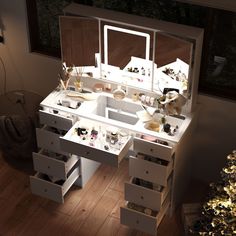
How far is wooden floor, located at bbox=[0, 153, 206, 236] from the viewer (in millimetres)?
3752

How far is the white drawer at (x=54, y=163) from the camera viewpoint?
371 centimetres

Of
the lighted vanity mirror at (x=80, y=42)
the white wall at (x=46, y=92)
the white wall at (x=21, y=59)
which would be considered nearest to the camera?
the lighted vanity mirror at (x=80, y=42)

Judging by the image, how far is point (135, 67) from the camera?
3.69 meters

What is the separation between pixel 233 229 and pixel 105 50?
1.55m

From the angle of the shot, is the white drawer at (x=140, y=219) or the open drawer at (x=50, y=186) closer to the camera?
the white drawer at (x=140, y=219)

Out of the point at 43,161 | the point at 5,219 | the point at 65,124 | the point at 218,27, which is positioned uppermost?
the point at 218,27

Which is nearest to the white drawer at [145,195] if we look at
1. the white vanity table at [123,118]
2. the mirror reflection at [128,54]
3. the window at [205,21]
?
the white vanity table at [123,118]

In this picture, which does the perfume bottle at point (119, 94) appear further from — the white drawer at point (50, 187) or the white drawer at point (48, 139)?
the white drawer at point (50, 187)

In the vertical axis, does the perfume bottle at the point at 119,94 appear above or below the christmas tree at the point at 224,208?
above

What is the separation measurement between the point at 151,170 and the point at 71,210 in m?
0.83

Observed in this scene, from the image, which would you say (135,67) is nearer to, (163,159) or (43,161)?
(163,159)

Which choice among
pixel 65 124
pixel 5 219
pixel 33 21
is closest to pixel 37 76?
pixel 33 21

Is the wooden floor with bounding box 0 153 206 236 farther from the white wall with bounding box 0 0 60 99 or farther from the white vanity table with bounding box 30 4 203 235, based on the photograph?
the white wall with bounding box 0 0 60 99

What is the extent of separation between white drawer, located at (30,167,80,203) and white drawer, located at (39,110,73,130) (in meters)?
0.42
